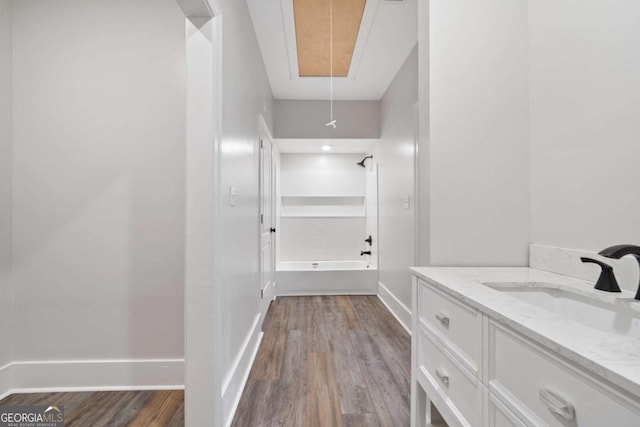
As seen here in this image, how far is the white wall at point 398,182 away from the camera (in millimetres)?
2799

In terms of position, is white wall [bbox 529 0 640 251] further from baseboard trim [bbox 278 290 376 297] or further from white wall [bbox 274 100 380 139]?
baseboard trim [bbox 278 290 376 297]

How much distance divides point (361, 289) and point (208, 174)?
3242 millimetres

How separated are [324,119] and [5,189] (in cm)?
324

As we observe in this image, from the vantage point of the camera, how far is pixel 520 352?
0.68 meters

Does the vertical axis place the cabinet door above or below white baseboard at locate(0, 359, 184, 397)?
above

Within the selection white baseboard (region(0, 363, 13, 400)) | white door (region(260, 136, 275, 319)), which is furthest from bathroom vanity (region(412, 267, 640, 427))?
→ white baseboard (region(0, 363, 13, 400))

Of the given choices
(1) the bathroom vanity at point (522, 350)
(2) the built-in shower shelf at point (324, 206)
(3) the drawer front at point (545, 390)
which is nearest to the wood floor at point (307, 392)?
(1) the bathroom vanity at point (522, 350)

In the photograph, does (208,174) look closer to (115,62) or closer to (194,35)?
(194,35)

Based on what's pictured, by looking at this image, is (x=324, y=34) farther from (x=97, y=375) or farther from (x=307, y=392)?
(x=97, y=375)

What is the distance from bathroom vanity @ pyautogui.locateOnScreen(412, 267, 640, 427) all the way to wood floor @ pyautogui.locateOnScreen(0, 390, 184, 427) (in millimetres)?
1367

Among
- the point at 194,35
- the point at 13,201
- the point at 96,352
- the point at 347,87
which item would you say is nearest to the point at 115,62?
the point at 194,35

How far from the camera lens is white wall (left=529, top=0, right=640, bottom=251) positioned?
96cm

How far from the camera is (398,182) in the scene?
10.5ft

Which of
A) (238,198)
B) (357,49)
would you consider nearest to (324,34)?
(357,49)
